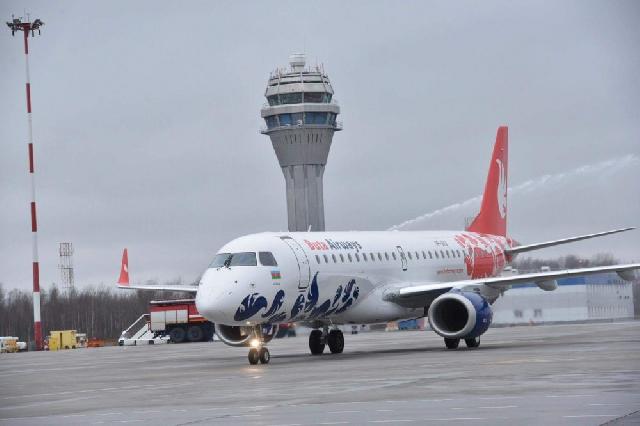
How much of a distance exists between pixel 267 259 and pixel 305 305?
2283 mm

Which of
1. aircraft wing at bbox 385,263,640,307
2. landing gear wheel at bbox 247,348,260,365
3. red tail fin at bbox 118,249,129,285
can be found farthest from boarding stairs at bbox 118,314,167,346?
landing gear wheel at bbox 247,348,260,365

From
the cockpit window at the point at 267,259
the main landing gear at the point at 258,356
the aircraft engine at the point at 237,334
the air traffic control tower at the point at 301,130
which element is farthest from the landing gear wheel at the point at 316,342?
the air traffic control tower at the point at 301,130

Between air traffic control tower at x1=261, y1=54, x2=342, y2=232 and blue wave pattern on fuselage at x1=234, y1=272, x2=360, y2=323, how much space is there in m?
113

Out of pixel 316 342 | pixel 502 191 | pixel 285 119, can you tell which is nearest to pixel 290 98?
pixel 285 119

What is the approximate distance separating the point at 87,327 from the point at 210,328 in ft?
203

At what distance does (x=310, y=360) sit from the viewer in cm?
3747

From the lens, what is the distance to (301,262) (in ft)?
123

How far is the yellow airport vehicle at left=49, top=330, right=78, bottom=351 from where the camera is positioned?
7744cm

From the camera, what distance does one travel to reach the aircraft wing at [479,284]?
1559 inches

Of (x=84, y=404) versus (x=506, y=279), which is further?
(x=506, y=279)

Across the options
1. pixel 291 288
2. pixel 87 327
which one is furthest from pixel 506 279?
pixel 87 327

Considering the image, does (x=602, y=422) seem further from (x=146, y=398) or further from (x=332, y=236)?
(x=332, y=236)

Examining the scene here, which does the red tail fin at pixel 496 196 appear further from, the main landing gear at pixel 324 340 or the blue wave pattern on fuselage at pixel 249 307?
the blue wave pattern on fuselage at pixel 249 307

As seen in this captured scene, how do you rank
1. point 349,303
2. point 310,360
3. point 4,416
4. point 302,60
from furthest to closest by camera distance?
point 302,60
point 349,303
point 310,360
point 4,416
